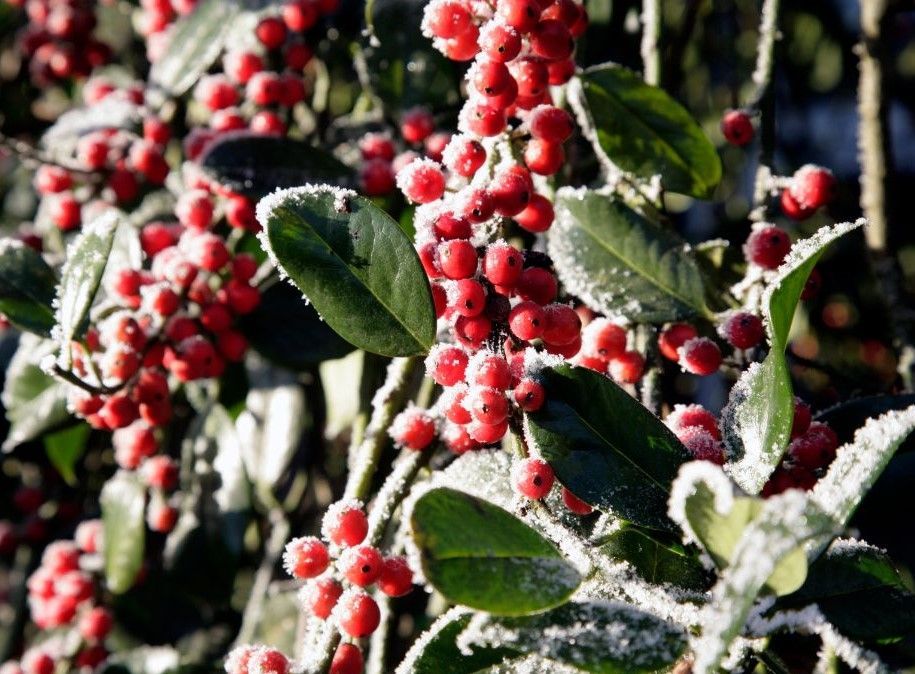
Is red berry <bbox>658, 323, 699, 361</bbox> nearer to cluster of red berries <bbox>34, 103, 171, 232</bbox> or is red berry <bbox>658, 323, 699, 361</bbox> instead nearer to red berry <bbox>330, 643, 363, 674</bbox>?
red berry <bbox>330, 643, 363, 674</bbox>

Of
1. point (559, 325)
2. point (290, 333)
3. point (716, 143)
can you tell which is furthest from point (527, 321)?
point (716, 143)

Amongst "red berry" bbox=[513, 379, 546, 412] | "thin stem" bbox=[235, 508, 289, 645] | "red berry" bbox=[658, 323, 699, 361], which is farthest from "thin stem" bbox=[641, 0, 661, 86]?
"thin stem" bbox=[235, 508, 289, 645]

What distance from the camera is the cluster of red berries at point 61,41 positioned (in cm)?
186

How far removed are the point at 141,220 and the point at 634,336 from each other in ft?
2.70

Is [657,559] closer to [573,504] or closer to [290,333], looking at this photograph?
[573,504]

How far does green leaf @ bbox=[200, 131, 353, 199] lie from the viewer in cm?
112

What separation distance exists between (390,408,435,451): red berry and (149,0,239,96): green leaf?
733 mm

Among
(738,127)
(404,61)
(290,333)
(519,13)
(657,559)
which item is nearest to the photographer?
(657,559)

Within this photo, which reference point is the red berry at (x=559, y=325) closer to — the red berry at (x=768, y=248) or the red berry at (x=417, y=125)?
the red berry at (x=768, y=248)

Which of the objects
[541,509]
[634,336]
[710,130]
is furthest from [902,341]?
[710,130]

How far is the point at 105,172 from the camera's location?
1.46 m

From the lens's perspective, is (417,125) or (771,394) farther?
(417,125)

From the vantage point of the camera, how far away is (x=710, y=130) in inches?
77.2

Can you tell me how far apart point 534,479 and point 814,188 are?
0.50 m
